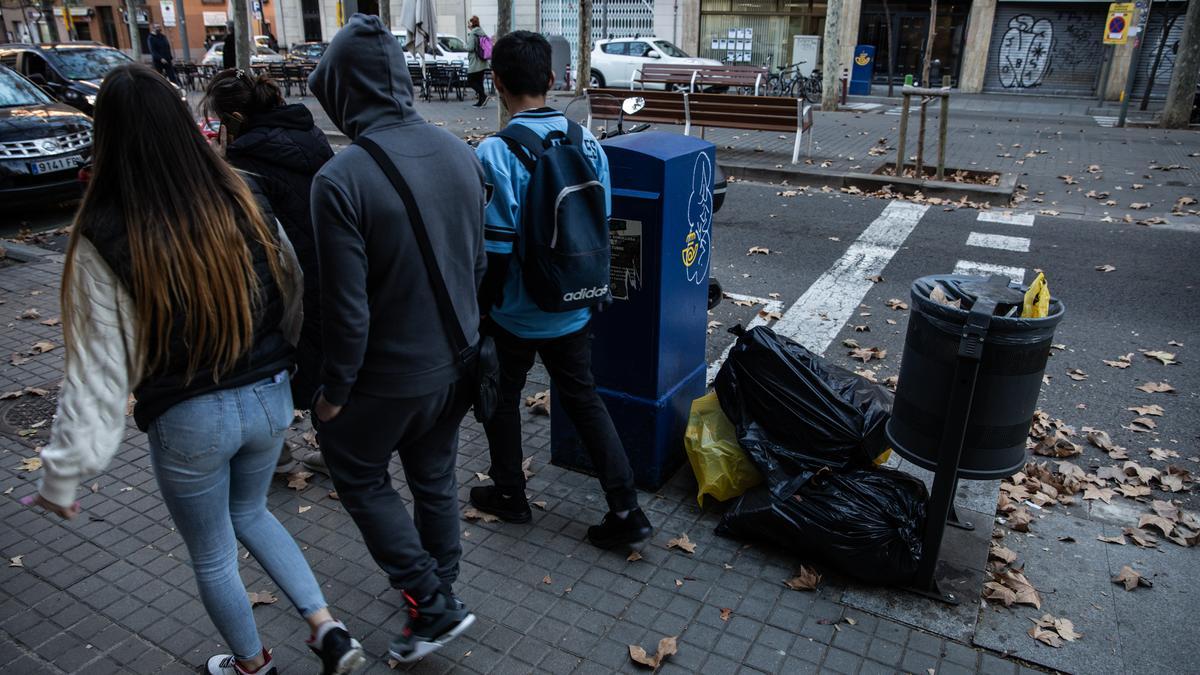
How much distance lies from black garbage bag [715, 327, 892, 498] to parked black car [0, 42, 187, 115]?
44.3 feet

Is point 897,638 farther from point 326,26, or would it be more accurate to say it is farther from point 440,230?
point 326,26

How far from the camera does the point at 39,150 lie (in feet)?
31.6

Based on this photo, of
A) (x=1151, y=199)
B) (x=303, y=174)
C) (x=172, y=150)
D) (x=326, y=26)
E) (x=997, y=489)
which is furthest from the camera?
(x=326, y=26)

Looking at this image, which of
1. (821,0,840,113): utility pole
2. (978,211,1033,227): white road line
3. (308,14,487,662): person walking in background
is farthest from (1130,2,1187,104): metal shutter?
(308,14,487,662): person walking in background

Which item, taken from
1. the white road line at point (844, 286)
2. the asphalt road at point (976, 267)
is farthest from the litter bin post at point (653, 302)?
the white road line at point (844, 286)

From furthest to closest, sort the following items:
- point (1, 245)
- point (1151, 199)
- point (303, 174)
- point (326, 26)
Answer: point (326, 26) → point (1151, 199) → point (1, 245) → point (303, 174)

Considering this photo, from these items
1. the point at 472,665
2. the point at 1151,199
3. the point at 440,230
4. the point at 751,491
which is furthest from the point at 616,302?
the point at 1151,199

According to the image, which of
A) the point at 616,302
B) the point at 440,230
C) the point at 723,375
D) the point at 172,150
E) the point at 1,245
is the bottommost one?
the point at 1,245

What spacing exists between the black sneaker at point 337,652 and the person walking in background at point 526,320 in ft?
3.65

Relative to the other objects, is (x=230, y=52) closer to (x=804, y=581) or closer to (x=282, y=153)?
(x=282, y=153)

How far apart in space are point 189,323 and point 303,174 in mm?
1462

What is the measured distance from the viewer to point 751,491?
3.73 metres

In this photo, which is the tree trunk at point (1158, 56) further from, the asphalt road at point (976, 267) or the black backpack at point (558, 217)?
the black backpack at point (558, 217)

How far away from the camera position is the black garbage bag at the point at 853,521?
10.9 feet
